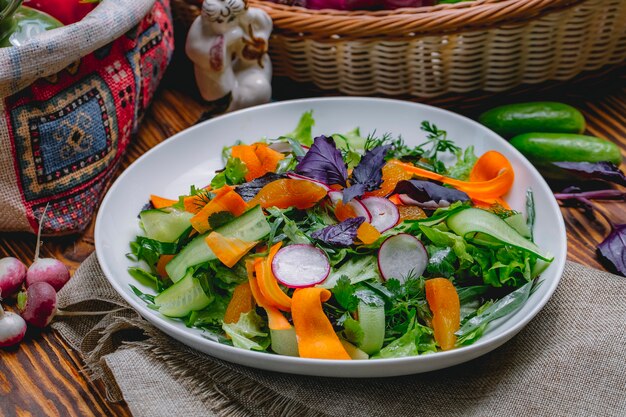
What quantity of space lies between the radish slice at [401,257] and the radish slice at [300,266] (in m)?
0.11

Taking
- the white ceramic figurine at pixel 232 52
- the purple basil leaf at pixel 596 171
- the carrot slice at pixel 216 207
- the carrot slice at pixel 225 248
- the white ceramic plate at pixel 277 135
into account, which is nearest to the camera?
the white ceramic plate at pixel 277 135

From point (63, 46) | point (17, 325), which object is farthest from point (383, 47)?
point (17, 325)

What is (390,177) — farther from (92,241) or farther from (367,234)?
(92,241)

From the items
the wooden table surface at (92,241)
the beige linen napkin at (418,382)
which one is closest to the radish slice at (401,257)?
the beige linen napkin at (418,382)

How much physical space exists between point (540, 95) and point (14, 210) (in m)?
1.56

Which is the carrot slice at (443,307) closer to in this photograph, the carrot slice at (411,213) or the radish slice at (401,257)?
the radish slice at (401,257)

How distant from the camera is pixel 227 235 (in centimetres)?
149

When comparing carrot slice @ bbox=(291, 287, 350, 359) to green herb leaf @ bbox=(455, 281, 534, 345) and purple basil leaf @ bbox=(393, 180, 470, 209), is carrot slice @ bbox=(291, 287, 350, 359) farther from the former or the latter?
purple basil leaf @ bbox=(393, 180, 470, 209)

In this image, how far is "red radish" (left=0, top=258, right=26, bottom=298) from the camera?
66.6 inches

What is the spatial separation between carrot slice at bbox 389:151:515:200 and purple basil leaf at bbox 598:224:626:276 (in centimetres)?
27

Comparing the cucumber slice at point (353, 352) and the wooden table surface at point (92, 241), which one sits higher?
the cucumber slice at point (353, 352)

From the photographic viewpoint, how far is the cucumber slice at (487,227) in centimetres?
149

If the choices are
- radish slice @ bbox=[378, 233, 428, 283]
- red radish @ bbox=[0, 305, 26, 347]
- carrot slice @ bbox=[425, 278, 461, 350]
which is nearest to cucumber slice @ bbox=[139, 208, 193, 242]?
red radish @ bbox=[0, 305, 26, 347]

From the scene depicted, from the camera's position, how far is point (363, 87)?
2232 mm
